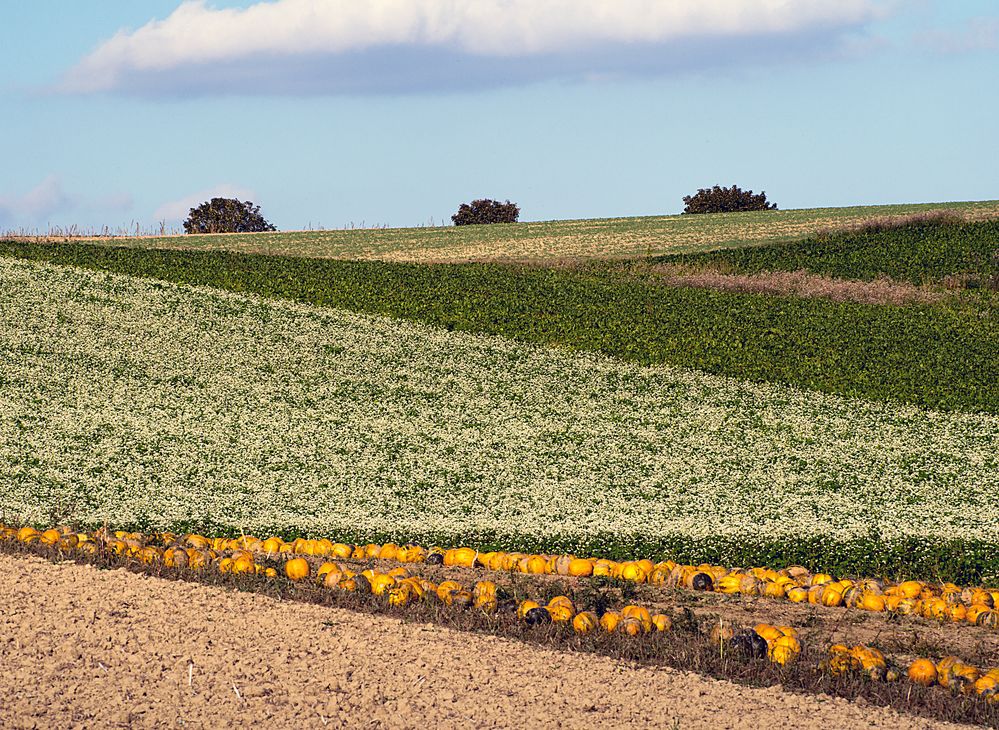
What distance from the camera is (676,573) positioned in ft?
30.8

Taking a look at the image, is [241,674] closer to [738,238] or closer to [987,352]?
[987,352]

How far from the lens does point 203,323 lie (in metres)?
21.5

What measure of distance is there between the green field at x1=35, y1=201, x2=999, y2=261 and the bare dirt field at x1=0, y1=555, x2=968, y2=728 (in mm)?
29877

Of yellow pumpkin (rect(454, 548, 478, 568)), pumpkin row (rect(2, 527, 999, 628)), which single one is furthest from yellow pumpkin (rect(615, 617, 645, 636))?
yellow pumpkin (rect(454, 548, 478, 568))

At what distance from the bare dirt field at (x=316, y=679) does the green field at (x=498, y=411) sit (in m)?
3.44

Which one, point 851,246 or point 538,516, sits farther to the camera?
point 851,246

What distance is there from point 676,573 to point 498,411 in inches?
279

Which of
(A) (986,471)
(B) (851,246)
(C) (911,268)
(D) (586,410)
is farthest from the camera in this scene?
(B) (851,246)

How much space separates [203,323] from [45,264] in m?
6.18

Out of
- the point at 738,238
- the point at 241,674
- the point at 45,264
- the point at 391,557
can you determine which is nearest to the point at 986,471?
the point at 391,557

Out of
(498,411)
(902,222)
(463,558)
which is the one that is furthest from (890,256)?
(463,558)

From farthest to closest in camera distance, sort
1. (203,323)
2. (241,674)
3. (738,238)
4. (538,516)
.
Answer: (738,238) < (203,323) < (538,516) < (241,674)

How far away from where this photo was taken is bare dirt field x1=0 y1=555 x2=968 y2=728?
6328 millimetres

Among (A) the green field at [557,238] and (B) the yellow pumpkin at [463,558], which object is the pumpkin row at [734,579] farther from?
(A) the green field at [557,238]
